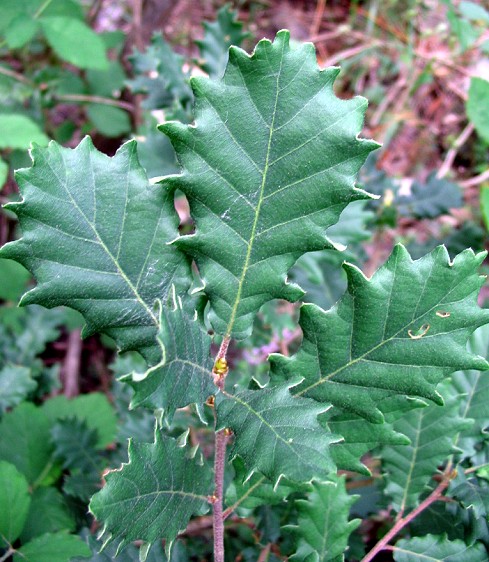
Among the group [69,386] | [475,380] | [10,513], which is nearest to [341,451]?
[475,380]

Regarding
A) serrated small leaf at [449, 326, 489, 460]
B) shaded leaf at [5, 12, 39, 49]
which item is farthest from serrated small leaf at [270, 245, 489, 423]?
shaded leaf at [5, 12, 39, 49]

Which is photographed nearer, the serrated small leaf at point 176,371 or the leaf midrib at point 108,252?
the serrated small leaf at point 176,371

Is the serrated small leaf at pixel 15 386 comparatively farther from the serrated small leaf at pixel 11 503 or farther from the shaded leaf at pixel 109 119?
the shaded leaf at pixel 109 119

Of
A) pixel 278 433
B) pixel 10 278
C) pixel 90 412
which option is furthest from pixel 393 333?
pixel 10 278

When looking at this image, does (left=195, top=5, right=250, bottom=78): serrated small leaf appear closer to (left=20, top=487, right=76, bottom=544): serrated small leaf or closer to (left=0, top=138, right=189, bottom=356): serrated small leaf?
(left=0, top=138, right=189, bottom=356): serrated small leaf

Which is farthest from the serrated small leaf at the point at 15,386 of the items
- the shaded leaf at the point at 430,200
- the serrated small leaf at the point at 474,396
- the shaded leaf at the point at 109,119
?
the shaded leaf at the point at 430,200
